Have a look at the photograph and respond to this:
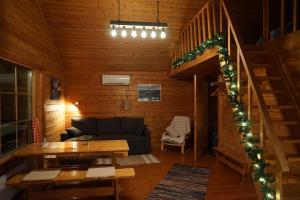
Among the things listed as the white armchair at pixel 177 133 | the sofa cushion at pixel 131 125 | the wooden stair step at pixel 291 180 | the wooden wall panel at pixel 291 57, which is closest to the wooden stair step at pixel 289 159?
the wooden stair step at pixel 291 180

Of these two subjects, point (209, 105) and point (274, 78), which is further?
point (209, 105)

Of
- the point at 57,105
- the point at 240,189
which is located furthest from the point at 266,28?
the point at 57,105

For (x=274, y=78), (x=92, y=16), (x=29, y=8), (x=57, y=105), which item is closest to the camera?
(x=274, y=78)

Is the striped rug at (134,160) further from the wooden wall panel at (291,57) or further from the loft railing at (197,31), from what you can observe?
the wooden wall panel at (291,57)

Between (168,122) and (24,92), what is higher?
(24,92)

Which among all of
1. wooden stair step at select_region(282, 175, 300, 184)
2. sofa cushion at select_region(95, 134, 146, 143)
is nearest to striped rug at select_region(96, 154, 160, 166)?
sofa cushion at select_region(95, 134, 146, 143)

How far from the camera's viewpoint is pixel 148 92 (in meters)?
6.88

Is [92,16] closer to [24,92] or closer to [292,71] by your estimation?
[24,92]

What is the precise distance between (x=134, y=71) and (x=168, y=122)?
1.75m

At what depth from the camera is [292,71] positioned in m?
3.43

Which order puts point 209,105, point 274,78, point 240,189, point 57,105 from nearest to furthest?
1. point 274,78
2. point 240,189
3. point 57,105
4. point 209,105

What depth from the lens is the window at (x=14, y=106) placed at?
127 inches

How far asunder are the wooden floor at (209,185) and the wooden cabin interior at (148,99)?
0.03m

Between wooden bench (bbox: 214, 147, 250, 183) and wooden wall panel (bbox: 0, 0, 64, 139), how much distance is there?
3.44 meters
